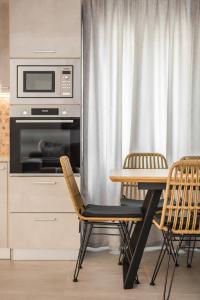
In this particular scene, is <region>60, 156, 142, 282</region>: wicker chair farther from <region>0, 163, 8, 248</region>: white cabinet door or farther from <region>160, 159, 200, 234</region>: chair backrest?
<region>0, 163, 8, 248</region>: white cabinet door

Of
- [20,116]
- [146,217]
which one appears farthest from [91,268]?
[20,116]

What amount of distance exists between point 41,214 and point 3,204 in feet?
1.14

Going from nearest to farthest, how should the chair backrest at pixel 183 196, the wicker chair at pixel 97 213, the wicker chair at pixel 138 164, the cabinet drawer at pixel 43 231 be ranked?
the chair backrest at pixel 183 196, the wicker chair at pixel 97 213, the cabinet drawer at pixel 43 231, the wicker chair at pixel 138 164

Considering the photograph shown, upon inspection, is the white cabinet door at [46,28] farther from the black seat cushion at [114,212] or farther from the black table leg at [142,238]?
the black table leg at [142,238]

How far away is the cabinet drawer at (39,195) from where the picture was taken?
13.4 feet

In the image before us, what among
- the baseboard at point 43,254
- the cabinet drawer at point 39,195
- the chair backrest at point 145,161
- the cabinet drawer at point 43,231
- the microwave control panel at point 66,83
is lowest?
the baseboard at point 43,254

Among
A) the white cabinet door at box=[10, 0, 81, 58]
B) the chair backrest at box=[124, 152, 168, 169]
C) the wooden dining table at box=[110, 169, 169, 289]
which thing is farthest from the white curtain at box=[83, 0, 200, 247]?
the wooden dining table at box=[110, 169, 169, 289]

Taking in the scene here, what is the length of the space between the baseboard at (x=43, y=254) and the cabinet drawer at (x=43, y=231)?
1.8 inches

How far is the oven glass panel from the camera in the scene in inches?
162

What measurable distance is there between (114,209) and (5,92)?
5.86ft

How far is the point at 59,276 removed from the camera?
3.58m

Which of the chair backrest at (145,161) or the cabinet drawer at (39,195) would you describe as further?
the chair backrest at (145,161)

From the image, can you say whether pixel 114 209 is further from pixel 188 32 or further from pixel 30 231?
pixel 188 32

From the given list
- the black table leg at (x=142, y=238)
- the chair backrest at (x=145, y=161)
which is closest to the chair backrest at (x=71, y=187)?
the black table leg at (x=142, y=238)
